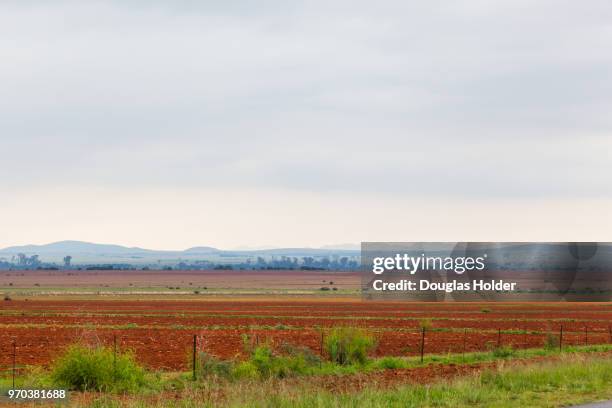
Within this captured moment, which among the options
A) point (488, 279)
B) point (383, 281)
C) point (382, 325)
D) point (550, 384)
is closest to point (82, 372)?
point (550, 384)

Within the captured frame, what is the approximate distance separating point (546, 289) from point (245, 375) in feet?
404

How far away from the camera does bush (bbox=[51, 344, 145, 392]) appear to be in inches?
975

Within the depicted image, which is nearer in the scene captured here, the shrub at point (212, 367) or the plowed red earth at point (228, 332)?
the shrub at point (212, 367)

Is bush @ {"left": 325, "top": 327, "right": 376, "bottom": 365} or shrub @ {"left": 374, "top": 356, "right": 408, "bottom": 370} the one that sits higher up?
bush @ {"left": 325, "top": 327, "right": 376, "bottom": 365}

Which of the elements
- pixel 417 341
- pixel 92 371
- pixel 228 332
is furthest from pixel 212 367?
pixel 228 332

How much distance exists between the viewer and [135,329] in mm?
56125

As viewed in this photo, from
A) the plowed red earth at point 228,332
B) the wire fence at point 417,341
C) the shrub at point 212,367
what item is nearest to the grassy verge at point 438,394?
the shrub at point 212,367

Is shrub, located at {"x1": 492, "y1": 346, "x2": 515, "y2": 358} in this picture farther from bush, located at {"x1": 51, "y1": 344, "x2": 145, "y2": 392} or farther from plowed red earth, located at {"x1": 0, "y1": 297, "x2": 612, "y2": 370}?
bush, located at {"x1": 51, "y1": 344, "x2": 145, "y2": 392}

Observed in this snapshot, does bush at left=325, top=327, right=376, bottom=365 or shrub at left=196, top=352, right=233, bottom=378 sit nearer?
shrub at left=196, top=352, right=233, bottom=378

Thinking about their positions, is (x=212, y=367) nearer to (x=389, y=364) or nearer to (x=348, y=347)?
(x=348, y=347)

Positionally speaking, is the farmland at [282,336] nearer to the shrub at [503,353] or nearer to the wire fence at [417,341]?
the wire fence at [417,341]

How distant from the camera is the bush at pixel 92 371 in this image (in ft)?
81.3

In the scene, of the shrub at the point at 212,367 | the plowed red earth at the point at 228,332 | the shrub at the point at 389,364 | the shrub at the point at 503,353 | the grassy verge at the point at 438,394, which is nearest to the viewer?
the grassy verge at the point at 438,394

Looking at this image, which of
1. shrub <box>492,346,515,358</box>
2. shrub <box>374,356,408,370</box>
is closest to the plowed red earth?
shrub <box>492,346,515,358</box>
